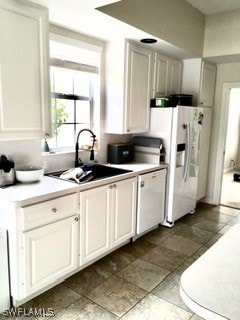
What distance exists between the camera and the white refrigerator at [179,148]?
3.39 meters

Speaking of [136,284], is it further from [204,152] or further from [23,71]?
[204,152]

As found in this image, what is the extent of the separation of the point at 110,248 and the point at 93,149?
1121mm

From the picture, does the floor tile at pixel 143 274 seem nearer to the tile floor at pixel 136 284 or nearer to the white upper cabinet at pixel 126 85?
the tile floor at pixel 136 284

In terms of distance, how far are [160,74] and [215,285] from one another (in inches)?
120

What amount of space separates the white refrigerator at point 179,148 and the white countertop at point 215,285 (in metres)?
2.29

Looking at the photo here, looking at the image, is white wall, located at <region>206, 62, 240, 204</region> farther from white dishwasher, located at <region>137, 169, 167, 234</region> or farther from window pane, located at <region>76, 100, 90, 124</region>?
window pane, located at <region>76, 100, 90, 124</region>

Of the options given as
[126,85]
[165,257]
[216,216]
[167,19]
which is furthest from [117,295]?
[167,19]


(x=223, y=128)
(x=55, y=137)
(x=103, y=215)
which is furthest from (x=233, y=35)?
(x=103, y=215)

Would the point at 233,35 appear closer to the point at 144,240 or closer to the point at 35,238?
the point at 144,240

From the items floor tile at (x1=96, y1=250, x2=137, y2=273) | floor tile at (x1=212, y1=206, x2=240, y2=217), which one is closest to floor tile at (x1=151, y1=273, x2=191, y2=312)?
floor tile at (x1=96, y1=250, x2=137, y2=273)

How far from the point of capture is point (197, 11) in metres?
3.58

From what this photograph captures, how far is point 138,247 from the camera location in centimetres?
306

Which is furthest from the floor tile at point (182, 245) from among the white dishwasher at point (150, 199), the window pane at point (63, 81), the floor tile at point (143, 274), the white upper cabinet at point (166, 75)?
the window pane at point (63, 81)

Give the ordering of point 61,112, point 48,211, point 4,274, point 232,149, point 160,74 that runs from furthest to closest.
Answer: point 232,149 < point 160,74 < point 61,112 < point 48,211 < point 4,274
